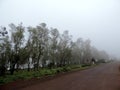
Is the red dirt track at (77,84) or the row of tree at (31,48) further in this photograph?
the row of tree at (31,48)

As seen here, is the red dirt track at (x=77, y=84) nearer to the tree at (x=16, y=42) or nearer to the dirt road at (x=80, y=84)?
the dirt road at (x=80, y=84)

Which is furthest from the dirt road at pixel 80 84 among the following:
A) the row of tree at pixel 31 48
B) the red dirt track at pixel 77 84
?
the row of tree at pixel 31 48

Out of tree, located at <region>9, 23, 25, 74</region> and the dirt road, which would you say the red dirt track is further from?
tree, located at <region>9, 23, 25, 74</region>

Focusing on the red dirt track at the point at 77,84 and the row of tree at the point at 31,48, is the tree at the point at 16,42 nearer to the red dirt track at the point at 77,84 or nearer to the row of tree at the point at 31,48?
the row of tree at the point at 31,48

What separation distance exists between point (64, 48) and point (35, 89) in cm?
4178

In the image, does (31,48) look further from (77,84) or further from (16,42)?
(77,84)

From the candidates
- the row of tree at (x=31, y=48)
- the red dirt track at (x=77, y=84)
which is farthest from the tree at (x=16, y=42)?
the red dirt track at (x=77, y=84)

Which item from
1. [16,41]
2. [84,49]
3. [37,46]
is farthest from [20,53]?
→ [84,49]

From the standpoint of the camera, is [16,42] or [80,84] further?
[16,42]

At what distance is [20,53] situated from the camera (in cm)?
3344

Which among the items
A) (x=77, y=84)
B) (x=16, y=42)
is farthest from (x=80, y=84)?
(x=16, y=42)

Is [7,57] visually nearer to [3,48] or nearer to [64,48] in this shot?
[3,48]

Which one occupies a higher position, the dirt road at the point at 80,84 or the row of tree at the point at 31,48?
the row of tree at the point at 31,48

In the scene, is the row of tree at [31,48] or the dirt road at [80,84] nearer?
the dirt road at [80,84]
